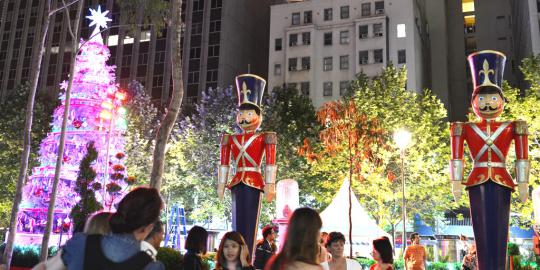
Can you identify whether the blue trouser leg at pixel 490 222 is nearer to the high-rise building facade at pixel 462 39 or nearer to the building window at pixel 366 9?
the building window at pixel 366 9

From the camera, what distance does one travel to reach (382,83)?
91.3 ft

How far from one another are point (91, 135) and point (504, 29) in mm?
43472

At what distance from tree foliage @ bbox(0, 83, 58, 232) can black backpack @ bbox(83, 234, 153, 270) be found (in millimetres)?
32239

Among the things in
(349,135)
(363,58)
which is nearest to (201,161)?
(349,135)

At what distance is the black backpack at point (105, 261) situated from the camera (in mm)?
3244

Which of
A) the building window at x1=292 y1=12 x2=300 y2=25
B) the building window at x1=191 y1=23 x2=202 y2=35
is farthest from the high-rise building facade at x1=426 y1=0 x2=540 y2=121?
the building window at x1=191 y1=23 x2=202 y2=35

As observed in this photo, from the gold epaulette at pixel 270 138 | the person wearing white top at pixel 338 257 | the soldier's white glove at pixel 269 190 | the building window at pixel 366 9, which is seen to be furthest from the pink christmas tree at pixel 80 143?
the building window at pixel 366 9

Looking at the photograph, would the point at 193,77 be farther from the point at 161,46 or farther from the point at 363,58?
the point at 363,58

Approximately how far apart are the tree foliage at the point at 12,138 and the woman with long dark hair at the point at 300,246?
3248cm

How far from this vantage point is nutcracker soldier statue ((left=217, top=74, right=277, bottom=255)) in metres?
9.95

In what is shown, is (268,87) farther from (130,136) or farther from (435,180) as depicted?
(435,180)

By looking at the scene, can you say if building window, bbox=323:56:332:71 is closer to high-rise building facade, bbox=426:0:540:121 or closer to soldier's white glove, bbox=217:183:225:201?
high-rise building facade, bbox=426:0:540:121

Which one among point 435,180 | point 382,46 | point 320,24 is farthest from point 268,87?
point 435,180

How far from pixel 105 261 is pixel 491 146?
24.0 feet
